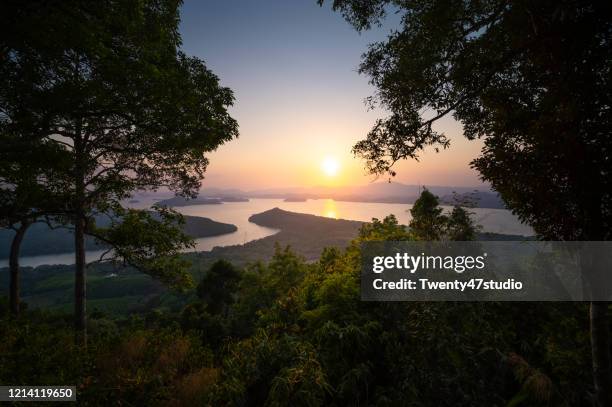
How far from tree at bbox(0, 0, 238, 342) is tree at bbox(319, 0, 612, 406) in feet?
11.6

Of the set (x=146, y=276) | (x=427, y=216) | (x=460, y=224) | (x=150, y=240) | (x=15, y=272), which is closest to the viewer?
(x=150, y=240)

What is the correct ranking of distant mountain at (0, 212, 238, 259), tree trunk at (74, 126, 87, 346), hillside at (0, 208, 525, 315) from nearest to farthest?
tree trunk at (74, 126, 87, 346) < hillside at (0, 208, 525, 315) < distant mountain at (0, 212, 238, 259)

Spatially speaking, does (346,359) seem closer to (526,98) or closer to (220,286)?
(526,98)

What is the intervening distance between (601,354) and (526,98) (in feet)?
12.7

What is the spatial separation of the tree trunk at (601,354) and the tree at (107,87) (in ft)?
25.8

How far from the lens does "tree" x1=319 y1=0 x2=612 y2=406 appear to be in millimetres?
3555

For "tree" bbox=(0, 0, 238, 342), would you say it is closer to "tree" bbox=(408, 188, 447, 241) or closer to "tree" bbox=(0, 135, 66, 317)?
"tree" bbox=(0, 135, 66, 317)

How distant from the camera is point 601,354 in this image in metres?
4.06

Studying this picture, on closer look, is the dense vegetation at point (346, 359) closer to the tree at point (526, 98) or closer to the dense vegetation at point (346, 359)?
the dense vegetation at point (346, 359)

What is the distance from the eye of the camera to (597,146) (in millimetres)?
3561

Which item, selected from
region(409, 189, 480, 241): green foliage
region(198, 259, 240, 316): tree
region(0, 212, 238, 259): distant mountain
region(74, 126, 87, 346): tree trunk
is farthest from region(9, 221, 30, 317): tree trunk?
region(0, 212, 238, 259): distant mountain

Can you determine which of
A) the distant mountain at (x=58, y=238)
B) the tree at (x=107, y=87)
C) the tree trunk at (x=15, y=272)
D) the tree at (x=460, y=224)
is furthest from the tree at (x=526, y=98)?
the distant mountain at (x=58, y=238)

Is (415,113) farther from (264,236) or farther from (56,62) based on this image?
(264,236)

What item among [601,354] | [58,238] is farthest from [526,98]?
[58,238]
